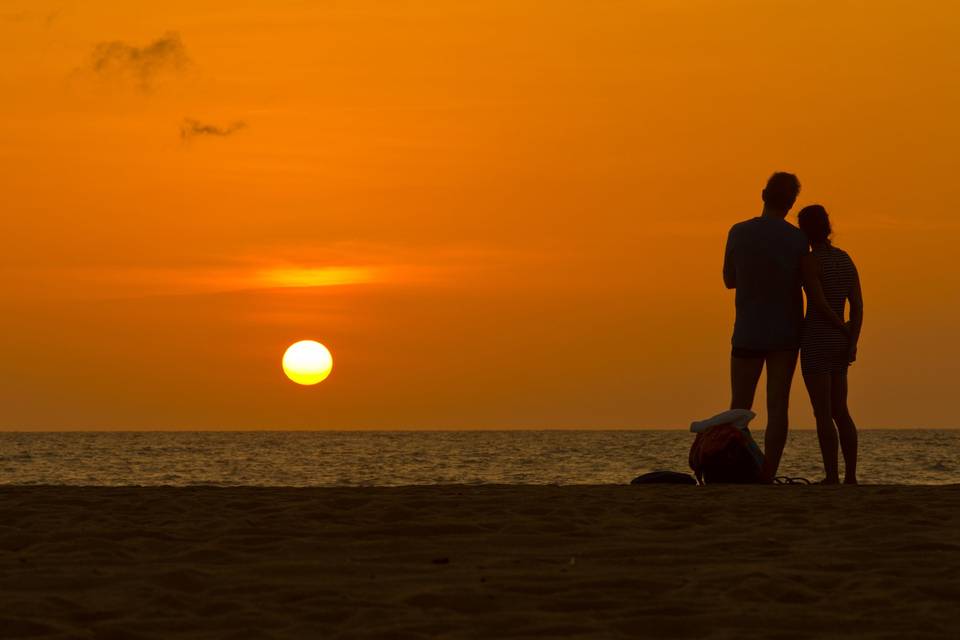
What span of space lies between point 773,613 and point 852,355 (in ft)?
17.8

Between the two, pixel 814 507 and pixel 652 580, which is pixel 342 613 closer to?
pixel 652 580

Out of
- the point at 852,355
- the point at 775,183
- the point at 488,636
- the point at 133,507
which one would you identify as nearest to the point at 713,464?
the point at 852,355

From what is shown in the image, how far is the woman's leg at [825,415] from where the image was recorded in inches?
367

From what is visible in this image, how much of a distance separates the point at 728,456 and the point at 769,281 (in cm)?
129

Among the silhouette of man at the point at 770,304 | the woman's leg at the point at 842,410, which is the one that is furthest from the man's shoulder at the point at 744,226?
the woman's leg at the point at 842,410

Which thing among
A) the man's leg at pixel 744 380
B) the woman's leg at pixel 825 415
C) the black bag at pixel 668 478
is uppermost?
the man's leg at pixel 744 380

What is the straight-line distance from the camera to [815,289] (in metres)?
9.27

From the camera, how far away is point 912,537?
19.2 feet

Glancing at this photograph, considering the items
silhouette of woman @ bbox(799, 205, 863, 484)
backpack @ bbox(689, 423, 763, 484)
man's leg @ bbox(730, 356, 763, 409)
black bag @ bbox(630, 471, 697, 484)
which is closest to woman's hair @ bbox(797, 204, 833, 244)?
silhouette of woman @ bbox(799, 205, 863, 484)

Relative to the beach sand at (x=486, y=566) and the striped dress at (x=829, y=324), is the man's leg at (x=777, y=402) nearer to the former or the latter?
the striped dress at (x=829, y=324)

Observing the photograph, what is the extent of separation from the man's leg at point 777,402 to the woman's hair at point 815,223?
85cm

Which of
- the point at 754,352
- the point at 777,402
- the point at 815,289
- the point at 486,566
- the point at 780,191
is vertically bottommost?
the point at 486,566

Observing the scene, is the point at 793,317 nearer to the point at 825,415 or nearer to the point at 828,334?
the point at 828,334

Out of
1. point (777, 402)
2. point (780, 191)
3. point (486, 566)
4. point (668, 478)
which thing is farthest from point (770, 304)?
point (486, 566)
